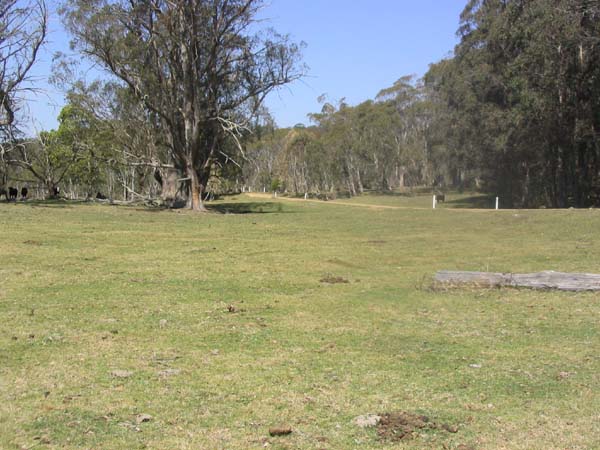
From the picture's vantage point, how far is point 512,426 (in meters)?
5.23

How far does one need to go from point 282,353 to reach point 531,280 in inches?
235

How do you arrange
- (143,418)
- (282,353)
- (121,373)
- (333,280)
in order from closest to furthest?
(143,418)
(121,373)
(282,353)
(333,280)

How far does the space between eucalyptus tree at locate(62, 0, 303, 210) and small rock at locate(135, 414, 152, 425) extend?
31.9 meters

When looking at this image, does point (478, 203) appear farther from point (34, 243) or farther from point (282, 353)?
point (282, 353)

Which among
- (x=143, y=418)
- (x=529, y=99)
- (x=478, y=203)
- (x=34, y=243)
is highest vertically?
(x=529, y=99)

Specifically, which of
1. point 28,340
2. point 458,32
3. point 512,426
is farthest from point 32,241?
point 458,32

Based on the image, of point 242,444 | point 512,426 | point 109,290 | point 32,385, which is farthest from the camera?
point 109,290

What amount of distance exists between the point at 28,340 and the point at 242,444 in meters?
3.92

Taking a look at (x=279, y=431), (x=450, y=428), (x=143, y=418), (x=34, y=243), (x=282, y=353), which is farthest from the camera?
(x=34, y=243)

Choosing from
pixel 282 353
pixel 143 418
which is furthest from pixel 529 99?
pixel 143 418

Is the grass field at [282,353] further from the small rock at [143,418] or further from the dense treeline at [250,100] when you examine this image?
the dense treeline at [250,100]

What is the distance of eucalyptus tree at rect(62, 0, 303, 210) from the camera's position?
36188 mm

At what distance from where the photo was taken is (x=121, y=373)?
650 centimetres

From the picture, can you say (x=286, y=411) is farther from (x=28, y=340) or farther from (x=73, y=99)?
(x=73, y=99)
